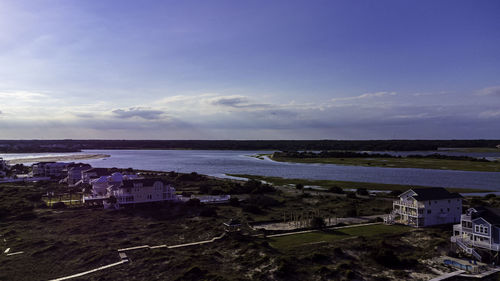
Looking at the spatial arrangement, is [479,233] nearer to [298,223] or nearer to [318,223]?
[318,223]

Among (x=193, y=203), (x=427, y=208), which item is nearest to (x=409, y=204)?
(x=427, y=208)

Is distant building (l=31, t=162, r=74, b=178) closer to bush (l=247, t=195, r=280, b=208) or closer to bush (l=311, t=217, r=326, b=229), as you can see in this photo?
bush (l=247, t=195, r=280, b=208)

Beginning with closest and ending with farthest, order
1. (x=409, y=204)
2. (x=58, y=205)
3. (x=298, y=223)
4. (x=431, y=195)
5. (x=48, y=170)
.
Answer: (x=431, y=195)
(x=409, y=204)
(x=298, y=223)
(x=58, y=205)
(x=48, y=170)

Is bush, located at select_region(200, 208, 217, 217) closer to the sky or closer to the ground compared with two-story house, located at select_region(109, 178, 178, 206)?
closer to the ground

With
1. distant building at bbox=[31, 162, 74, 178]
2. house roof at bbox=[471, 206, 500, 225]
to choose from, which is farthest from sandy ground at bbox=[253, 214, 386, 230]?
distant building at bbox=[31, 162, 74, 178]

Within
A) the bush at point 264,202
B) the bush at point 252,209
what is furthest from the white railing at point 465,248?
the bush at point 264,202

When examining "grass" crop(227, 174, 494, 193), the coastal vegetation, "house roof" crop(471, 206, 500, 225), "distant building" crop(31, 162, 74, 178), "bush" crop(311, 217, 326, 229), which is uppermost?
"house roof" crop(471, 206, 500, 225)
